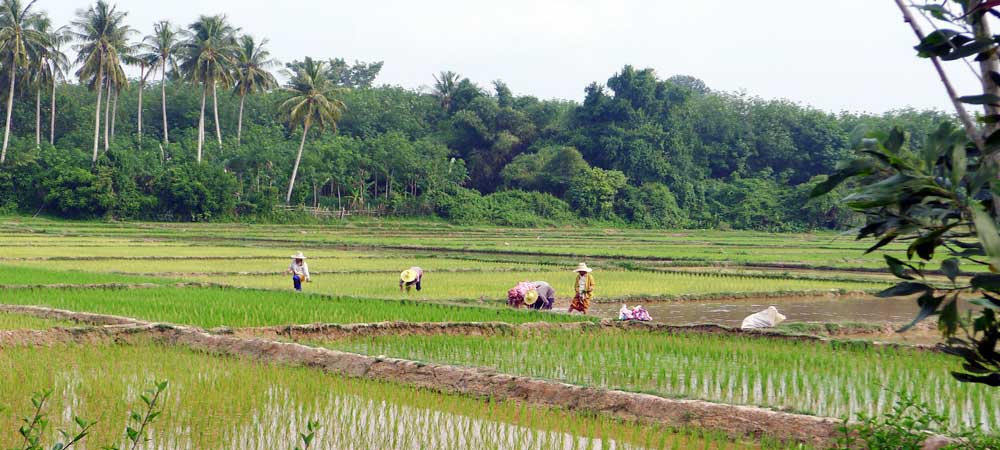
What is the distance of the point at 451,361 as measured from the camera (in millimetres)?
7688

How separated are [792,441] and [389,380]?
2.86 meters

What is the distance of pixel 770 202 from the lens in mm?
50500

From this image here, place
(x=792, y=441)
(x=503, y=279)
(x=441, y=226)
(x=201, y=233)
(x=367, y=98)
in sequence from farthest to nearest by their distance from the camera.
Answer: (x=367, y=98), (x=441, y=226), (x=201, y=233), (x=503, y=279), (x=792, y=441)

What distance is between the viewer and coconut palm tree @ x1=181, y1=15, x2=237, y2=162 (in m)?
41.9

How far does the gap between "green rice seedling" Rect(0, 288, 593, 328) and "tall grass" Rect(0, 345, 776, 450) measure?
258 centimetres

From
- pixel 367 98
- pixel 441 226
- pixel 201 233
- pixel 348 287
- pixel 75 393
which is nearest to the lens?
pixel 75 393

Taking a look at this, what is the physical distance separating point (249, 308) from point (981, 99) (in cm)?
962

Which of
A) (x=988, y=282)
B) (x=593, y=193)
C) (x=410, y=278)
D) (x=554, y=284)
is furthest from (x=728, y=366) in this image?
(x=593, y=193)

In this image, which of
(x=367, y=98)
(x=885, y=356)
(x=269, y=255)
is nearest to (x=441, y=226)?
(x=367, y=98)

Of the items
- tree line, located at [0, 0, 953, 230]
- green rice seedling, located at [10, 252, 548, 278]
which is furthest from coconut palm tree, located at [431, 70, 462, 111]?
green rice seedling, located at [10, 252, 548, 278]

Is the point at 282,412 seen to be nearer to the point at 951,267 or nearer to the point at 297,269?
the point at 951,267

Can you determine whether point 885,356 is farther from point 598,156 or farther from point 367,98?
point 367,98

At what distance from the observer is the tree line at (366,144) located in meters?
39.5

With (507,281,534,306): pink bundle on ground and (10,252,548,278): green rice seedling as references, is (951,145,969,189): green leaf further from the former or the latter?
(10,252,548,278): green rice seedling
